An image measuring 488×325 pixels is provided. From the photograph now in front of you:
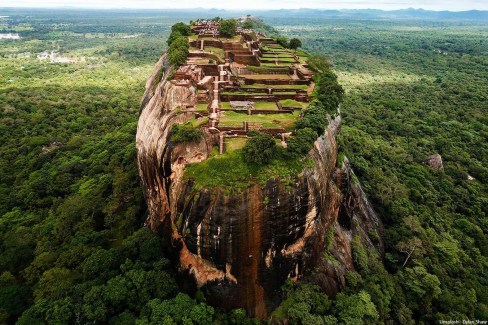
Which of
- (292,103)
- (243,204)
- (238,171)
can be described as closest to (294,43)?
(292,103)

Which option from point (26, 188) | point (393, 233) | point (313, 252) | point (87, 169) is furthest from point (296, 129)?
point (26, 188)

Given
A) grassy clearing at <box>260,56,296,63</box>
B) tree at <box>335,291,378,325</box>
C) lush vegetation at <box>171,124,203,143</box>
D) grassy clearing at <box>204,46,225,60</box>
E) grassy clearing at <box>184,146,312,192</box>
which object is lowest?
tree at <box>335,291,378,325</box>

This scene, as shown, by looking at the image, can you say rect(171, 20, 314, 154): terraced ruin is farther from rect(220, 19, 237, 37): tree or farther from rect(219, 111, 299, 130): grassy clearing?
rect(220, 19, 237, 37): tree

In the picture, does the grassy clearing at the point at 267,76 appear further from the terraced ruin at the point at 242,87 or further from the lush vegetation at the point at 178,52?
the lush vegetation at the point at 178,52

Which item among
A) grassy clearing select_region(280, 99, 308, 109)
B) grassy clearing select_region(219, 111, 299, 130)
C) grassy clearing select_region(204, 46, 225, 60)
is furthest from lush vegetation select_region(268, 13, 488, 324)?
grassy clearing select_region(204, 46, 225, 60)

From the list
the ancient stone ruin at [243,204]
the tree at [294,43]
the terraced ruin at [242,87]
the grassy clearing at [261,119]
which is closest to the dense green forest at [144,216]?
the ancient stone ruin at [243,204]
